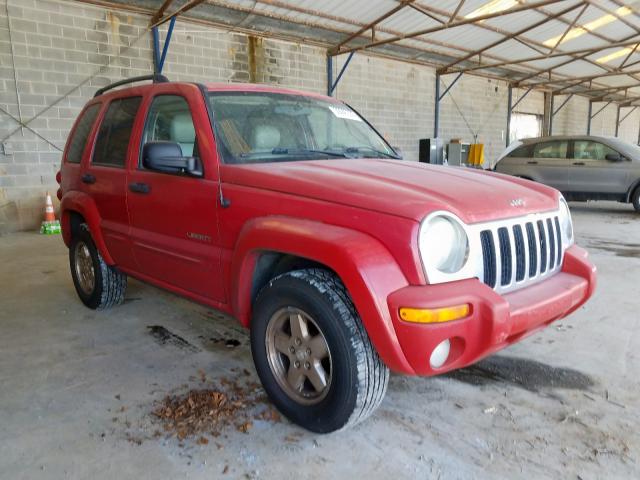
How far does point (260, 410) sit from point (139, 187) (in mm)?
1622

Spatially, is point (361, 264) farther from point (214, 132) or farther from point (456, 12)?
point (456, 12)

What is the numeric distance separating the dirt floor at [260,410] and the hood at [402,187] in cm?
103

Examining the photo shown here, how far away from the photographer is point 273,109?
10.1 feet

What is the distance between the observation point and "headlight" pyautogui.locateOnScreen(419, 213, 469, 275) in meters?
1.99

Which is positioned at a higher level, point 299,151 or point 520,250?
point 299,151

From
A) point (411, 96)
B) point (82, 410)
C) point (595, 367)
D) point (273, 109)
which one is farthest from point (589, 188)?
point (82, 410)

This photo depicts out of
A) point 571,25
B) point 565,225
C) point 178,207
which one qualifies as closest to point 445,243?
point 565,225

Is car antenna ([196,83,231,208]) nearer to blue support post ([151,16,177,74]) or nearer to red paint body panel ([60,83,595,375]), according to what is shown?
red paint body panel ([60,83,595,375])

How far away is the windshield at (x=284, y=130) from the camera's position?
276 centimetres

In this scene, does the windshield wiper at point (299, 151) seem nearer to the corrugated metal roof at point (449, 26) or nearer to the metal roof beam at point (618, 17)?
the corrugated metal roof at point (449, 26)

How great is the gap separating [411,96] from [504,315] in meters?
13.1

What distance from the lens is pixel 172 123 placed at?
315 cm

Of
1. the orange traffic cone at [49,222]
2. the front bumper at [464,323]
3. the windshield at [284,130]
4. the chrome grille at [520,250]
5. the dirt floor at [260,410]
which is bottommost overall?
the dirt floor at [260,410]

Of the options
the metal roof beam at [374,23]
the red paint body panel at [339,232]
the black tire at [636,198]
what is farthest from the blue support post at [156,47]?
the black tire at [636,198]
